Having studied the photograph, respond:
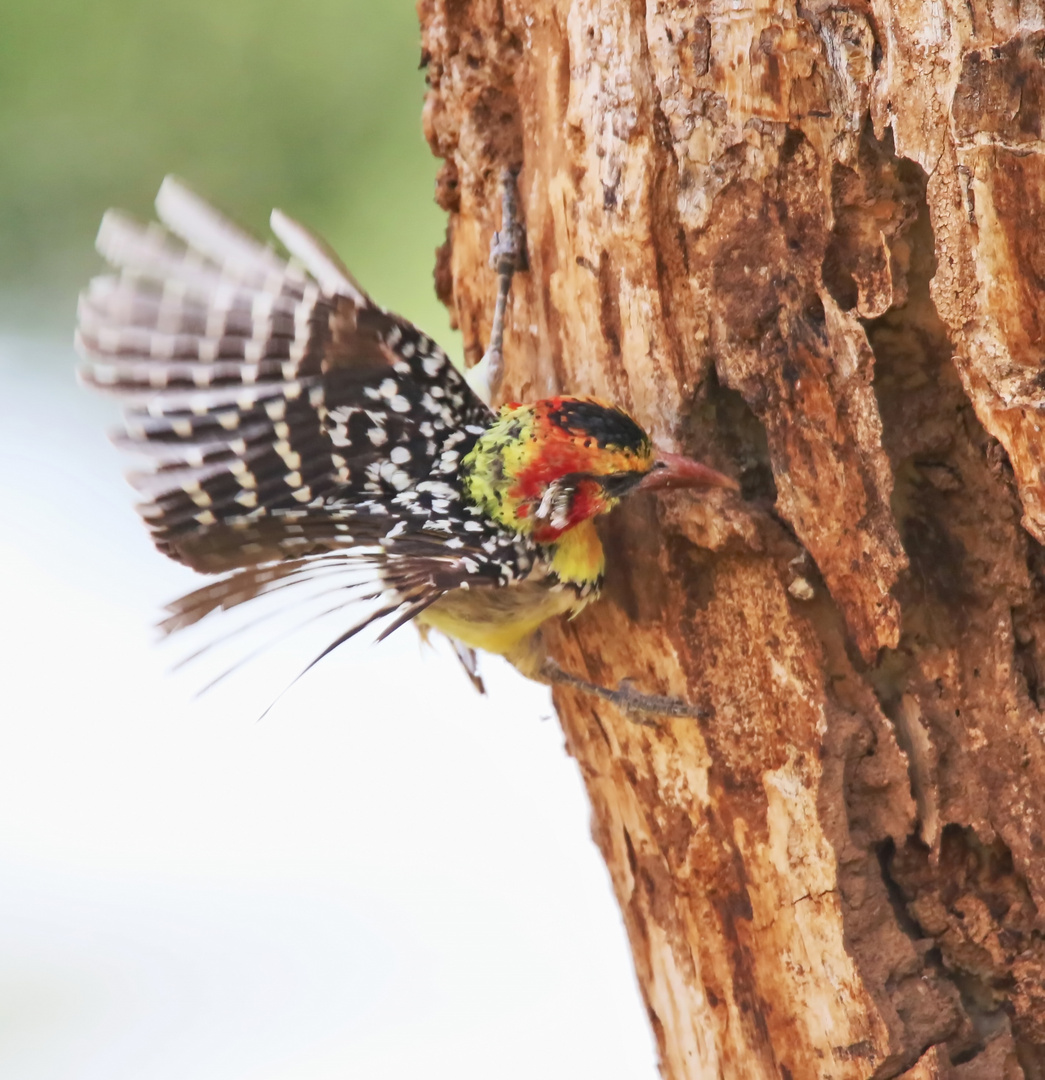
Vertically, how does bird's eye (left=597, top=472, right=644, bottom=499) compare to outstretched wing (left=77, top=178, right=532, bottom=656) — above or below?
below

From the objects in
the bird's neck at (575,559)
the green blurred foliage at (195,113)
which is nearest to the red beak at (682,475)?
the bird's neck at (575,559)

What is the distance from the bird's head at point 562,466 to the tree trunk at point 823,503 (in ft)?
0.30

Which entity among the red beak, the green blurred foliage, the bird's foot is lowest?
the bird's foot

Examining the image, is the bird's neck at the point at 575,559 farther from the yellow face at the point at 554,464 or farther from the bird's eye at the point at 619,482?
the bird's eye at the point at 619,482

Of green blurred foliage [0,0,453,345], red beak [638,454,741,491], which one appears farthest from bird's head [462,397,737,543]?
green blurred foliage [0,0,453,345]

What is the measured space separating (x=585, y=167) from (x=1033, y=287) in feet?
2.68

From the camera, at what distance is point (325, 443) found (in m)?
2.17

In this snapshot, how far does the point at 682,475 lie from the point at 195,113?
270 centimetres

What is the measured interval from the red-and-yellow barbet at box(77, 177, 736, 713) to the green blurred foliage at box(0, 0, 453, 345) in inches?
76.6

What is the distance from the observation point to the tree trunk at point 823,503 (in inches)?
67.7

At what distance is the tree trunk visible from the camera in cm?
172

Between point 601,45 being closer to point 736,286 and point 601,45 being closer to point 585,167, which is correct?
point 585,167

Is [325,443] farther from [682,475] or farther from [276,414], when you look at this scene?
[682,475]

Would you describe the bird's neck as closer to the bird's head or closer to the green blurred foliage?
the bird's head
